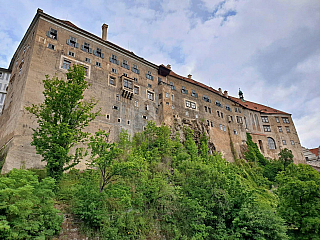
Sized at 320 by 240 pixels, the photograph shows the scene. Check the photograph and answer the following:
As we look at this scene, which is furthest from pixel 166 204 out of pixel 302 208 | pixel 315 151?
pixel 315 151

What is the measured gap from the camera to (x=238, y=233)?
18125mm

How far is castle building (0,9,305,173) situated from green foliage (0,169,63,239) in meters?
9.96

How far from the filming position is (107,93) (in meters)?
32.2

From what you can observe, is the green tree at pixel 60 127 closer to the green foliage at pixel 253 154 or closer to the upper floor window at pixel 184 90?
the upper floor window at pixel 184 90

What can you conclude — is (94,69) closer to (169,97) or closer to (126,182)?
(169,97)

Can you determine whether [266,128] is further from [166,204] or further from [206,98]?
[166,204]

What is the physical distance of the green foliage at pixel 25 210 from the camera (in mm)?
11945

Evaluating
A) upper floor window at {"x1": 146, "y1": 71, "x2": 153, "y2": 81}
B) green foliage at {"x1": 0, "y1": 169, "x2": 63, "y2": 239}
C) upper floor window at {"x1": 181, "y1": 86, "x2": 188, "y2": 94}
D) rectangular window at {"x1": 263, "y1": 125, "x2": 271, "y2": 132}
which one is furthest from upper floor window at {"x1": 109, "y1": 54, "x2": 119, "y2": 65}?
rectangular window at {"x1": 263, "y1": 125, "x2": 271, "y2": 132}

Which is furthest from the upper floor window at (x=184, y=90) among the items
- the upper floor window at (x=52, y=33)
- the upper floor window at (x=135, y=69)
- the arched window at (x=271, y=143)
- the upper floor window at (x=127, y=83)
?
the arched window at (x=271, y=143)

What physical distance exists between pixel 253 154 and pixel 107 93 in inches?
1252

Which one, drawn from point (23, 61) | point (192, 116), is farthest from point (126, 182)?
point (192, 116)

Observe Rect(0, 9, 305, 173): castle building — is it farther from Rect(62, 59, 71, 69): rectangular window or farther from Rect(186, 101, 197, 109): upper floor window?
Rect(62, 59, 71, 69): rectangular window

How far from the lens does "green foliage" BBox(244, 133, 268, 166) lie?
47.8 m

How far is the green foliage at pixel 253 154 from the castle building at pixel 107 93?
1.53 m
